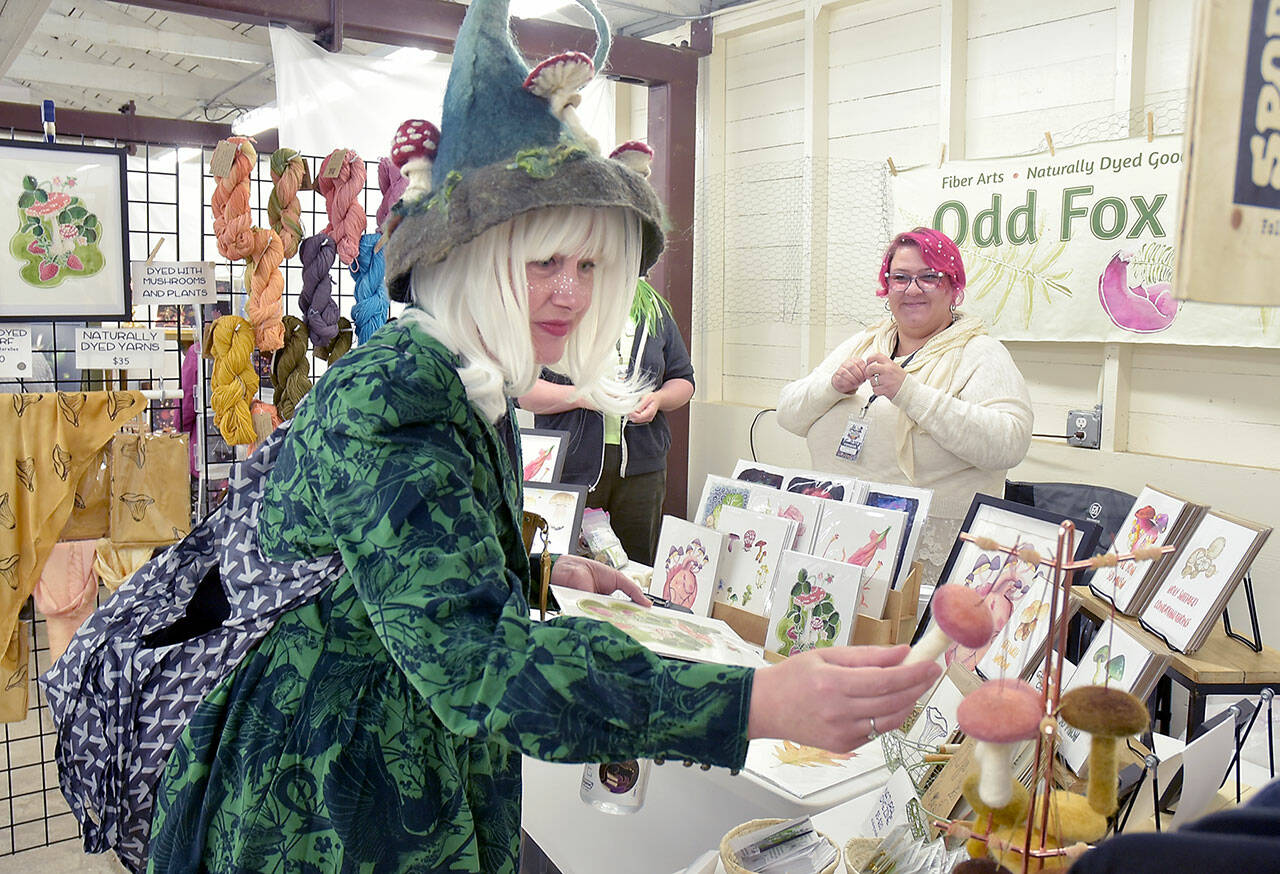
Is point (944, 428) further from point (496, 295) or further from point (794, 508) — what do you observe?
point (496, 295)

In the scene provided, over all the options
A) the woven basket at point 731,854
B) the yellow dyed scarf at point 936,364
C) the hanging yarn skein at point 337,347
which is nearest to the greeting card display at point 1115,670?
the woven basket at point 731,854

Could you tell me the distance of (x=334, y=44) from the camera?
3930mm

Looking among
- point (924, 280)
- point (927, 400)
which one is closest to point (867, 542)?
point (927, 400)

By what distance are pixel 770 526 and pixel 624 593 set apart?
0.60 meters

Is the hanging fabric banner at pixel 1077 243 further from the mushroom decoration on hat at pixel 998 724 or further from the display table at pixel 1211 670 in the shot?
the mushroom decoration on hat at pixel 998 724

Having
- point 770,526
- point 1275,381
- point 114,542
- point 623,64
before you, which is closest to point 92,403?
point 114,542

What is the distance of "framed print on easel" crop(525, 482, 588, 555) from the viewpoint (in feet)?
7.90

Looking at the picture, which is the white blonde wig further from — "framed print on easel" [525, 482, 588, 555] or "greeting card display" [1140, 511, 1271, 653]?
"framed print on easel" [525, 482, 588, 555]

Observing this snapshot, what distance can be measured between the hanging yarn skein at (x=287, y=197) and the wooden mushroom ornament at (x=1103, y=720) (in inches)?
96.4

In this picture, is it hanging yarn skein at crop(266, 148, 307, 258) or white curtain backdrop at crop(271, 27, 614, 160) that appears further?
white curtain backdrop at crop(271, 27, 614, 160)

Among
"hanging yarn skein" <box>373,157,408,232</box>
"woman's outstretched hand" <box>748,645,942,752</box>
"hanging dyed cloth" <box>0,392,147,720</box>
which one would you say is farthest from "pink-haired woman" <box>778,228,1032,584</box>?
"hanging dyed cloth" <box>0,392,147,720</box>

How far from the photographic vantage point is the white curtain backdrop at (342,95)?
13.1 ft

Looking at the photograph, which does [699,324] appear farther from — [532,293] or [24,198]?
[532,293]

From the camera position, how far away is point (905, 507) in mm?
2033
